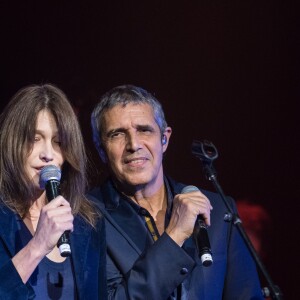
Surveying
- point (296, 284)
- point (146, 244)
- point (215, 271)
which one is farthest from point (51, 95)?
point (296, 284)

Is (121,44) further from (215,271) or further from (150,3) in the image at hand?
(215,271)

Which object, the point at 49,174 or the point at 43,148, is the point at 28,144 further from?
the point at 49,174

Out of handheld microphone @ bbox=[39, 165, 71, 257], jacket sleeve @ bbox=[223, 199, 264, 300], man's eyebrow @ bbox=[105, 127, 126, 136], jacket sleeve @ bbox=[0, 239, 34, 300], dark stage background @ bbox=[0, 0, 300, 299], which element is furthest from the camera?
dark stage background @ bbox=[0, 0, 300, 299]

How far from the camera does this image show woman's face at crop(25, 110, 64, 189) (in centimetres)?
247

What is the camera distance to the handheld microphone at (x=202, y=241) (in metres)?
2.21

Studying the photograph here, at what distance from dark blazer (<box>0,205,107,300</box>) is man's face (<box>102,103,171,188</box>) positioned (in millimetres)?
286

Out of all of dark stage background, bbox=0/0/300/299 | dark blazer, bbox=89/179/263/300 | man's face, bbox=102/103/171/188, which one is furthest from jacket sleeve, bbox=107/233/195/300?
dark stage background, bbox=0/0/300/299

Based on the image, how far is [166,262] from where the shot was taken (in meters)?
2.53

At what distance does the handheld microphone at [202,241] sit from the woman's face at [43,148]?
1.80 feet

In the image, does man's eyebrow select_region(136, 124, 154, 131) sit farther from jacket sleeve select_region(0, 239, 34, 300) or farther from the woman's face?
jacket sleeve select_region(0, 239, 34, 300)

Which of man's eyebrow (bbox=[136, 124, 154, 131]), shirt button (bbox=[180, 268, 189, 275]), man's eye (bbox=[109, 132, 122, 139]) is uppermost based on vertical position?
man's eyebrow (bbox=[136, 124, 154, 131])

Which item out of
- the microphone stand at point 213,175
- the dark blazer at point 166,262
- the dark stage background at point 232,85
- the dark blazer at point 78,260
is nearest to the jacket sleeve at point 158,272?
the dark blazer at point 166,262

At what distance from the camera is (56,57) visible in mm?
3686

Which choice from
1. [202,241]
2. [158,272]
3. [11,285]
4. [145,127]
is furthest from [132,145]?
[11,285]
